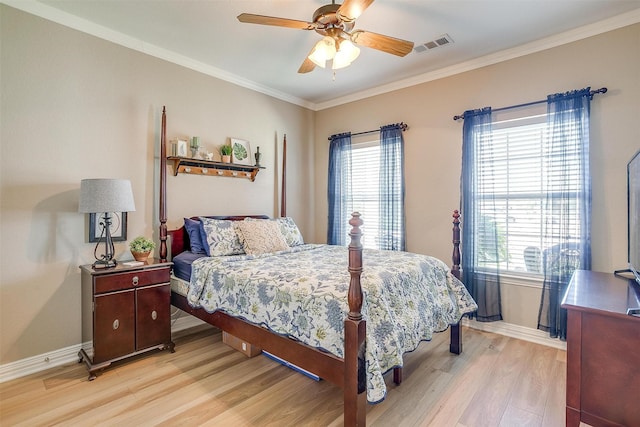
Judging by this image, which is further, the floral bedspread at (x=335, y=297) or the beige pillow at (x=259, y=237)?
the beige pillow at (x=259, y=237)

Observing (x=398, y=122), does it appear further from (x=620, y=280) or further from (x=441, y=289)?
(x=620, y=280)

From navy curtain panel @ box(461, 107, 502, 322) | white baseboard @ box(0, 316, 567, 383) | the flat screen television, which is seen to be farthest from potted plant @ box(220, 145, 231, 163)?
the flat screen television

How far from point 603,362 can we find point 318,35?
306cm

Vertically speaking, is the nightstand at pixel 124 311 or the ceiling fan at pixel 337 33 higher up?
the ceiling fan at pixel 337 33

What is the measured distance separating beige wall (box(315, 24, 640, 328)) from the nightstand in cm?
276

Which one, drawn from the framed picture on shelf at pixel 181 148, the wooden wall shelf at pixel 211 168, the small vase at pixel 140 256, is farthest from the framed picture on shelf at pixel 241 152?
the small vase at pixel 140 256

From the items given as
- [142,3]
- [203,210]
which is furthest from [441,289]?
[142,3]

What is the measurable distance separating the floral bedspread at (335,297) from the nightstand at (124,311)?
0.33 meters

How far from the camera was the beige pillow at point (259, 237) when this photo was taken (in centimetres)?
309

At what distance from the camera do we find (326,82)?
158 inches

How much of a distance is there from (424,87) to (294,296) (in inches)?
120

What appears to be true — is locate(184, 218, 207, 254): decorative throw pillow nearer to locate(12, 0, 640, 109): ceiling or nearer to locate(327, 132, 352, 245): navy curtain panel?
locate(12, 0, 640, 109): ceiling

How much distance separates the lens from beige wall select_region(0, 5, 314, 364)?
7.89ft

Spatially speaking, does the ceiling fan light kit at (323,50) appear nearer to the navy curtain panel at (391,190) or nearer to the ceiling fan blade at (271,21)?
the ceiling fan blade at (271,21)
